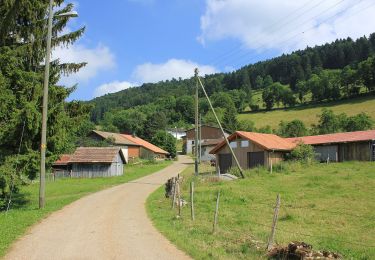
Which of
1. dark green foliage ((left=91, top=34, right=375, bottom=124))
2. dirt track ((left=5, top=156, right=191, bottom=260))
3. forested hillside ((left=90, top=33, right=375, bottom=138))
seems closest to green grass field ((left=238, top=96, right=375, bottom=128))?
forested hillside ((left=90, top=33, right=375, bottom=138))

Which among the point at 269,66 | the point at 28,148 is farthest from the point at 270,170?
the point at 269,66

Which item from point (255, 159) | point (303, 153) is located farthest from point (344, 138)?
point (255, 159)

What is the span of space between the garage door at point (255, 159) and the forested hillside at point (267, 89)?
183ft

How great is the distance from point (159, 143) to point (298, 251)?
8794 centimetres

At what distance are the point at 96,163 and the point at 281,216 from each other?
36.6 meters

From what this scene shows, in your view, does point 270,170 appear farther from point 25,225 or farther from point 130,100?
point 130,100

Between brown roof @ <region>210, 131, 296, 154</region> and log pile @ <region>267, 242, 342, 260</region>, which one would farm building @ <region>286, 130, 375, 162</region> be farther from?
log pile @ <region>267, 242, 342, 260</region>

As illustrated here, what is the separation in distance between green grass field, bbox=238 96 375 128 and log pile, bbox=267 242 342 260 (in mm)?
85031

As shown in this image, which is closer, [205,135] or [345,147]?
[345,147]

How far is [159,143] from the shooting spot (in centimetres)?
9719

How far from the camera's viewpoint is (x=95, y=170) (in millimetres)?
53000

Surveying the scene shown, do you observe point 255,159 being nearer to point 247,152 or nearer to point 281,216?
point 247,152

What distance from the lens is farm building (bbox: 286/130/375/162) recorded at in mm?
42875

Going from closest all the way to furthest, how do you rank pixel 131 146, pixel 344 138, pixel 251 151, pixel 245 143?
1. pixel 251 151
2. pixel 245 143
3. pixel 344 138
4. pixel 131 146
